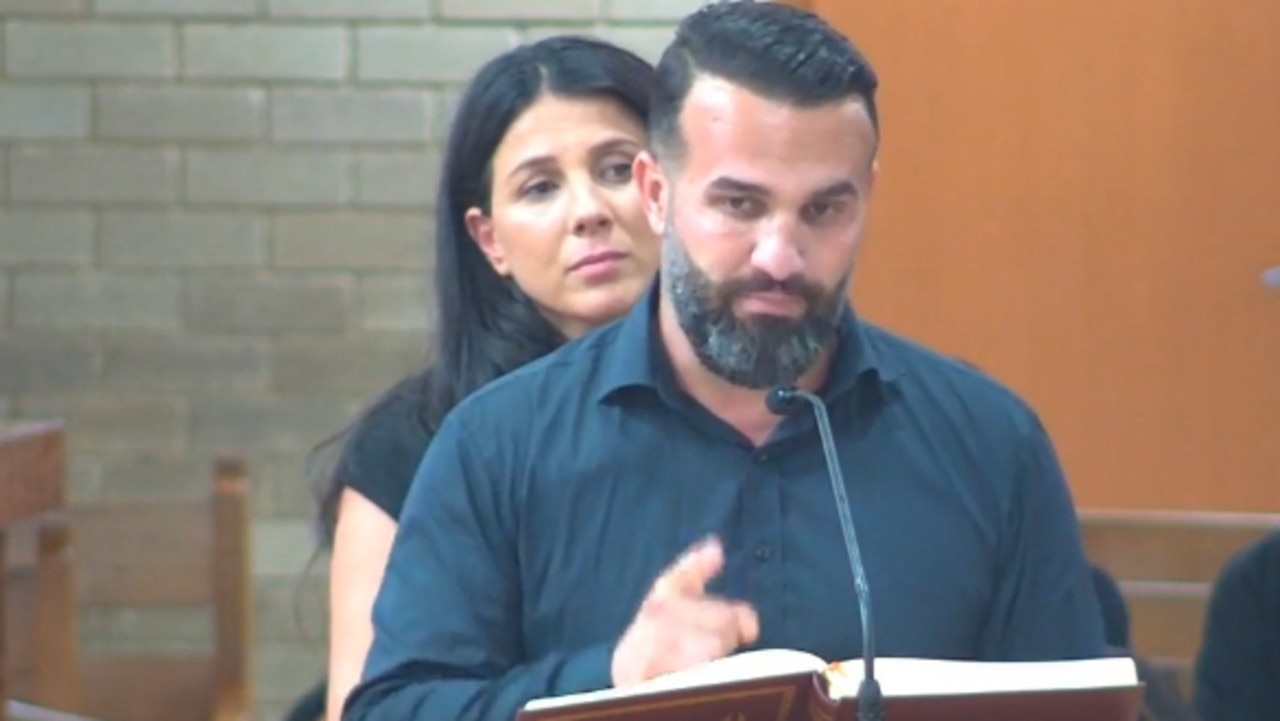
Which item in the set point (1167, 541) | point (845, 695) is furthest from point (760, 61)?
point (1167, 541)

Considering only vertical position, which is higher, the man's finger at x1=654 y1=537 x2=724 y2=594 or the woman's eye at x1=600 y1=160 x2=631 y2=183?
the woman's eye at x1=600 y1=160 x2=631 y2=183

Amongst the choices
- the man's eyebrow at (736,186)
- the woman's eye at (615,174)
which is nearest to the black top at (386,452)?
the woman's eye at (615,174)

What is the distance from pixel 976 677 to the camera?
1.42 metres

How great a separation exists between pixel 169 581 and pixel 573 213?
3.91 feet

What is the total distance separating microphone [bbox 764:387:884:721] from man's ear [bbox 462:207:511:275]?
2.19 feet

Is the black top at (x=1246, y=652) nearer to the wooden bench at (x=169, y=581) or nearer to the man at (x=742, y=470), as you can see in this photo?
the man at (x=742, y=470)

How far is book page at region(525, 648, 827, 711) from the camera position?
4.46 ft

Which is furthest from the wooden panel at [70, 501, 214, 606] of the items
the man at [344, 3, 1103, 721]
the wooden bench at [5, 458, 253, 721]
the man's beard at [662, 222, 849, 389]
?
the man's beard at [662, 222, 849, 389]

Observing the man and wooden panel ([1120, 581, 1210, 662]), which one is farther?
wooden panel ([1120, 581, 1210, 662])

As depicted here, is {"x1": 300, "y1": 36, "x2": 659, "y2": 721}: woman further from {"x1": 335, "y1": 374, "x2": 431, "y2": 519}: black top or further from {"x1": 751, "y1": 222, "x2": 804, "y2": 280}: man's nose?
{"x1": 751, "y1": 222, "x2": 804, "y2": 280}: man's nose

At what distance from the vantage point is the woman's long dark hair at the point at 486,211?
2260 mm

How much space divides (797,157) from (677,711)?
47 centimetres

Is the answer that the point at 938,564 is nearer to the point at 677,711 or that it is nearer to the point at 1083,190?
the point at 677,711

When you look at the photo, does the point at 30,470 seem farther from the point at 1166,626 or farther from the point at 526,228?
the point at 1166,626
